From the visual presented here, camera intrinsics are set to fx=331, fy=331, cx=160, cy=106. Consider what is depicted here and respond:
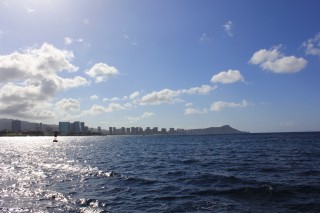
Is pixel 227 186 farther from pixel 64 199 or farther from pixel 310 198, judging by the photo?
pixel 64 199

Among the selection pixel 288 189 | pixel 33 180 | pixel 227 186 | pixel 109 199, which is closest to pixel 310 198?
pixel 288 189

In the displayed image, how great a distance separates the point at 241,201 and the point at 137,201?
920cm

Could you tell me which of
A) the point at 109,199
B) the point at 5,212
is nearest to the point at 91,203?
the point at 109,199

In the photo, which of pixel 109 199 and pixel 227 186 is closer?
pixel 109 199

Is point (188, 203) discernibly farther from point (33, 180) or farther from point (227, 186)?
point (33, 180)

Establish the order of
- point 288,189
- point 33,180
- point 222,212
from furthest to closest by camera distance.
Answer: point 33,180 < point 288,189 < point 222,212

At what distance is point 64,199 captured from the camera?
3058 cm

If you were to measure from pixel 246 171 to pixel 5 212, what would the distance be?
31904mm

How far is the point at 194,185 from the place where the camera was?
1446 inches

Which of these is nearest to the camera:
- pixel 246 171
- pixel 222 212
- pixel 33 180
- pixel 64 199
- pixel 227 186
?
pixel 222 212

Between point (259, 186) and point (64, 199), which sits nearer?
point (64, 199)

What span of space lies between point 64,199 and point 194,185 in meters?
14.1

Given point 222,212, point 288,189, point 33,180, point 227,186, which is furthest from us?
point 33,180

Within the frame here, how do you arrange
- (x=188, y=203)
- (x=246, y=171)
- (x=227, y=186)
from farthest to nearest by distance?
(x=246, y=171) → (x=227, y=186) → (x=188, y=203)
